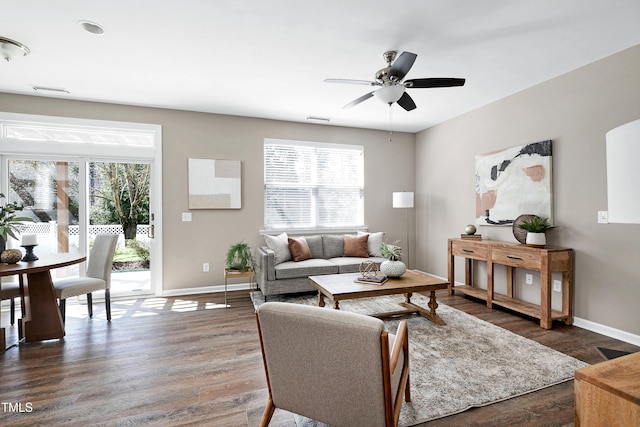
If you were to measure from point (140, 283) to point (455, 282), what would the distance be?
4.76m

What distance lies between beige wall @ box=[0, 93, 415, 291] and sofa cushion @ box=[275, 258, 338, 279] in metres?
0.92

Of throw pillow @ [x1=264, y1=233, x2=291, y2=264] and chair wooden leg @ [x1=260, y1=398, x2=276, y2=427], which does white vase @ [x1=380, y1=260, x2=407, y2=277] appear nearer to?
throw pillow @ [x1=264, y1=233, x2=291, y2=264]

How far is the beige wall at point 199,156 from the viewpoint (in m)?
4.19

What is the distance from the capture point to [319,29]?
251 centimetres

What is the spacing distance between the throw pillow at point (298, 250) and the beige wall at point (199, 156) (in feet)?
2.10

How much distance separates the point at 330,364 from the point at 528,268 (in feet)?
9.78

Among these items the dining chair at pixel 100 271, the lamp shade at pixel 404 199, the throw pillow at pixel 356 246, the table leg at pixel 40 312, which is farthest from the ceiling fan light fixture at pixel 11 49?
the lamp shade at pixel 404 199

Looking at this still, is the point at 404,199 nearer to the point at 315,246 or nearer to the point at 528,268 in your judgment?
the point at 315,246

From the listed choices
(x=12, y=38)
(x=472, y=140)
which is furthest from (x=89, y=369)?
(x=472, y=140)

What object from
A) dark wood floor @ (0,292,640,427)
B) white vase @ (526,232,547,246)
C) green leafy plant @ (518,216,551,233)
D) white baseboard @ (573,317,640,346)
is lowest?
dark wood floor @ (0,292,640,427)

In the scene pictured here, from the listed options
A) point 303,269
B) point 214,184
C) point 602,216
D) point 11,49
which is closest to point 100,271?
point 214,184

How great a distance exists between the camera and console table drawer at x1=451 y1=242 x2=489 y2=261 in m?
3.85

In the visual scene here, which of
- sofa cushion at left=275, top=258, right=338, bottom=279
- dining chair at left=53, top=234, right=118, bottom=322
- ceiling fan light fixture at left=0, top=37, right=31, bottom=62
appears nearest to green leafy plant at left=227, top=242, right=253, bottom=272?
sofa cushion at left=275, top=258, right=338, bottom=279

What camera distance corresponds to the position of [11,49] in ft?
8.79
